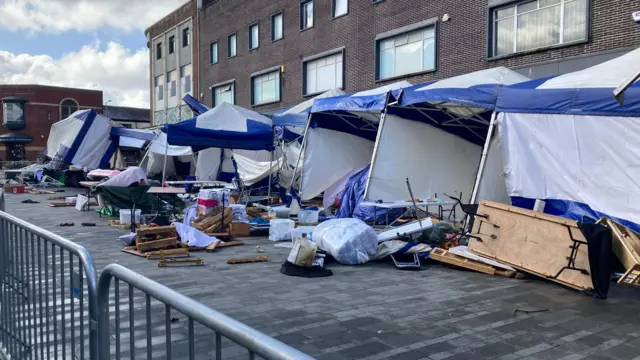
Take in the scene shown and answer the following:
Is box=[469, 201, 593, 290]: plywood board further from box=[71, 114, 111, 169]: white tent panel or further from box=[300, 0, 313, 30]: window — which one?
box=[300, 0, 313, 30]: window

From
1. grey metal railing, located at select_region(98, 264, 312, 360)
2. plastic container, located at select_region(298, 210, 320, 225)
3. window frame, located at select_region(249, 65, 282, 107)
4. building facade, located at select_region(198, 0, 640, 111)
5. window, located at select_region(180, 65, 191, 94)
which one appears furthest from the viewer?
window, located at select_region(180, 65, 191, 94)


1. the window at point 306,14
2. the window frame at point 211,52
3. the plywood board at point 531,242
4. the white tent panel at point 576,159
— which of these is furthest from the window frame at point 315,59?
the plywood board at point 531,242

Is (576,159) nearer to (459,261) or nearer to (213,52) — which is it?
(459,261)

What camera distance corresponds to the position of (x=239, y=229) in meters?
9.98

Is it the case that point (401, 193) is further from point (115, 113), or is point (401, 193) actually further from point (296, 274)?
point (115, 113)

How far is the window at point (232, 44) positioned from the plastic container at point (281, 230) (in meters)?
22.7

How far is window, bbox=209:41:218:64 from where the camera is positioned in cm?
3206

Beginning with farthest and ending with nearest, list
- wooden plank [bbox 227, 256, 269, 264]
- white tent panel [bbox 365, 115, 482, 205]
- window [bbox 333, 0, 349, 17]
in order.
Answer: window [bbox 333, 0, 349, 17] < white tent panel [bbox 365, 115, 482, 205] < wooden plank [bbox 227, 256, 269, 264]

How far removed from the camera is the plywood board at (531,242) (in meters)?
5.87

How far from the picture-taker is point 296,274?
262 inches

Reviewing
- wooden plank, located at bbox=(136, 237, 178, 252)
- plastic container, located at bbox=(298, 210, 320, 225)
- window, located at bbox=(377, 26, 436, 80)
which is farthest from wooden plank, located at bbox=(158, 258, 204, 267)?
window, located at bbox=(377, 26, 436, 80)

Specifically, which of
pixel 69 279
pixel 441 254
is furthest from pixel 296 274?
pixel 69 279

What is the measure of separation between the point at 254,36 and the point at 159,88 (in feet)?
51.3

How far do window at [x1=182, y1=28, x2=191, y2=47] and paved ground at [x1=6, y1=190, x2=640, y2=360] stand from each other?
103 feet
